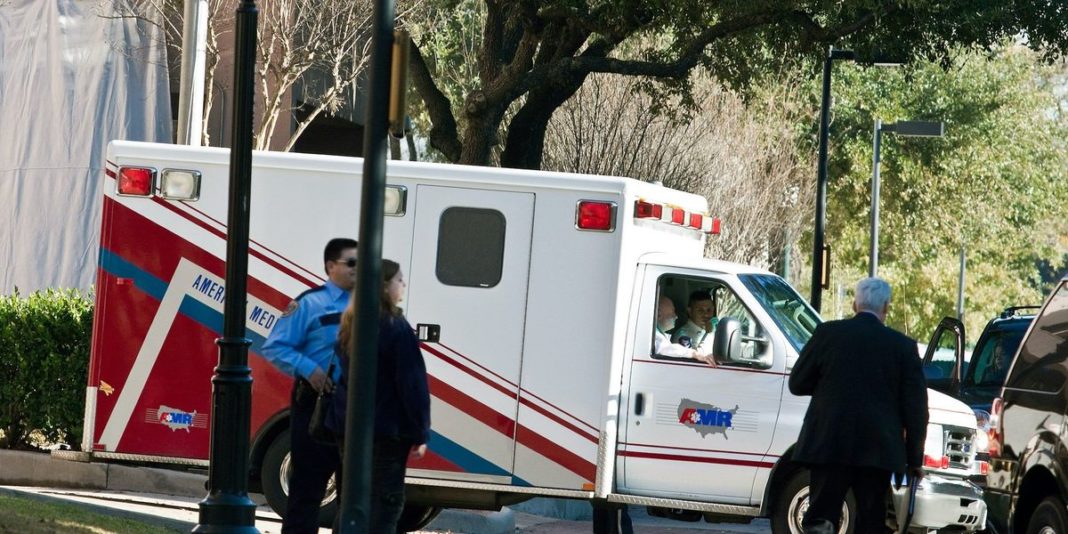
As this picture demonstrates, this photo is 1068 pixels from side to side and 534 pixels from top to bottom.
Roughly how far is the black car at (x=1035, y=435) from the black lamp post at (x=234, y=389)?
4.16 m

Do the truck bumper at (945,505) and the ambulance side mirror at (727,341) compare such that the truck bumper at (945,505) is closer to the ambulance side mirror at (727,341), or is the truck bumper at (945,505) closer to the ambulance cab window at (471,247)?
the ambulance side mirror at (727,341)

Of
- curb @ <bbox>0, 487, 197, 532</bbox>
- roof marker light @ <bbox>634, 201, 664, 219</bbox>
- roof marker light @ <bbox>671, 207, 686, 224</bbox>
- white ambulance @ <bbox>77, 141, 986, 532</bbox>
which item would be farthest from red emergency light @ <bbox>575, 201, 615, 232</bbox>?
curb @ <bbox>0, 487, 197, 532</bbox>

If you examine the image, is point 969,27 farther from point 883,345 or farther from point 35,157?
point 35,157

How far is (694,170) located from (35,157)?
1052 cm

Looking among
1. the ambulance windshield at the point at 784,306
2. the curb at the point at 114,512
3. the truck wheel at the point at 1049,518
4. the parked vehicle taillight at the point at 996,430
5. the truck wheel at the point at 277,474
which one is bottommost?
the curb at the point at 114,512

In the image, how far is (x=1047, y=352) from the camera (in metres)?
8.57

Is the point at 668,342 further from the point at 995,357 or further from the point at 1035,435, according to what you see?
the point at 995,357

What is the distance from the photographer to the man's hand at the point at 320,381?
24.3 ft

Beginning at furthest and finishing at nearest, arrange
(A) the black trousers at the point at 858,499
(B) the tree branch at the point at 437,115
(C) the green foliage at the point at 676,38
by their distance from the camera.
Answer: (B) the tree branch at the point at 437,115 < (C) the green foliage at the point at 676,38 < (A) the black trousers at the point at 858,499

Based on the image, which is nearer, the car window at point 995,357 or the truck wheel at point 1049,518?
the truck wheel at point 1049,518

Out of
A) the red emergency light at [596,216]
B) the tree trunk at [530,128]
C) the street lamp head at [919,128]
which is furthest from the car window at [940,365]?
the tree trunk at [530,128]

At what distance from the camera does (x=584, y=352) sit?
32.6ft

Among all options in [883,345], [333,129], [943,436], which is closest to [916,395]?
[883,345]

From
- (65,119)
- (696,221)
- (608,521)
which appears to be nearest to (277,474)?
(608,521)
